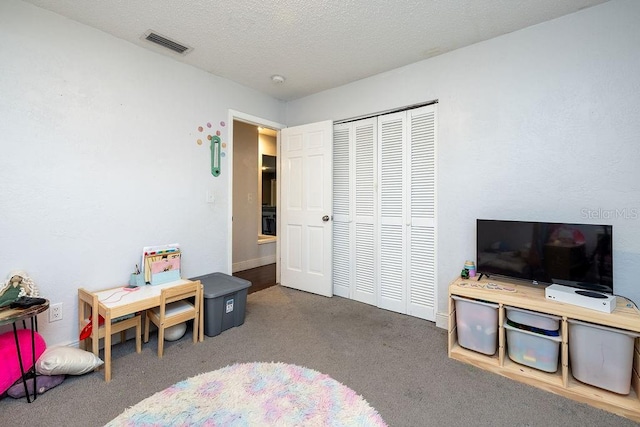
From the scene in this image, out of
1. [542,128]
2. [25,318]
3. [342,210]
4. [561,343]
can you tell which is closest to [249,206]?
[342,210]

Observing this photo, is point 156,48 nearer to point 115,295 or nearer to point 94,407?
point 115,295

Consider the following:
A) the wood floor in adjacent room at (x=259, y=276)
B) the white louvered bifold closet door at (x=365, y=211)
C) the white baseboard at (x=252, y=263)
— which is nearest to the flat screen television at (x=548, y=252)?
the white louvered bifold closet door at (x=365, y=211)

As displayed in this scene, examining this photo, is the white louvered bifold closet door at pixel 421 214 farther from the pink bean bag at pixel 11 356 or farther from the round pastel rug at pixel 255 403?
the pink bean bag at pixel 11 356

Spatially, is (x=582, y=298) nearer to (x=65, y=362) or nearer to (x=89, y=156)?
(x=65, y=362)

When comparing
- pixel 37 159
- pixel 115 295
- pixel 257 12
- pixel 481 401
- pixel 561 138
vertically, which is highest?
pixel 257 12

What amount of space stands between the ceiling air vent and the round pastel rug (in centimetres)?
261

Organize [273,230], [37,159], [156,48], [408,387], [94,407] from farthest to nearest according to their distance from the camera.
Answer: [273,230]
[156,48]
[37,159]
[408,387]
[94,407]

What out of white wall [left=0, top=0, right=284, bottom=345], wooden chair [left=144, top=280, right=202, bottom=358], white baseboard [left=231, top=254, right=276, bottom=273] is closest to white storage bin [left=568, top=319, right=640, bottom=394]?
wooden chair [left=144, top=280, right=202, bottom=358]

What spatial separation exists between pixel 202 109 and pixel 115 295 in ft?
6.22

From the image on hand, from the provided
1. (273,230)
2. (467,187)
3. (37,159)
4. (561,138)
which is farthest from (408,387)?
(273,230)

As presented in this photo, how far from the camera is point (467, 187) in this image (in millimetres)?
2523

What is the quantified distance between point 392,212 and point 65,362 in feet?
9.28

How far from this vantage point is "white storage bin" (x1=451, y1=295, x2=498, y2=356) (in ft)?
6.67

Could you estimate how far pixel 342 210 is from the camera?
3.45 metres
